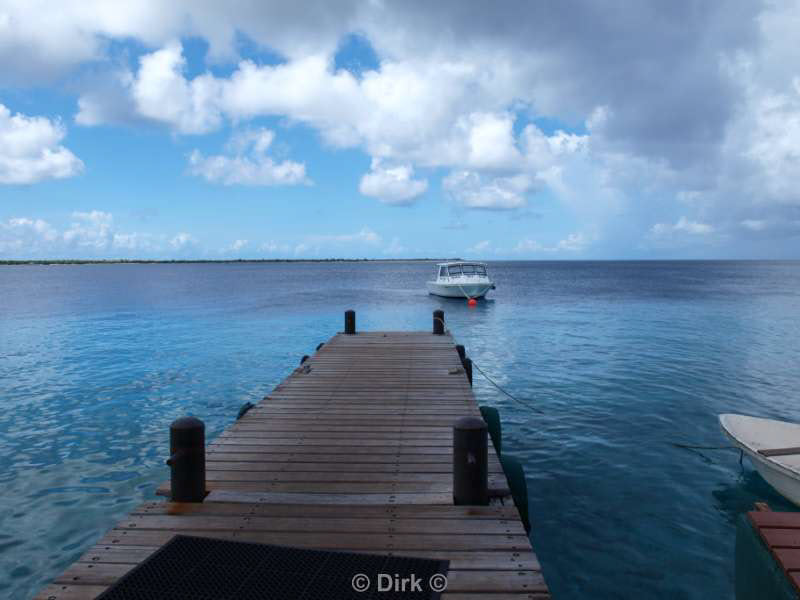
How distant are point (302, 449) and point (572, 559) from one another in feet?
12.6

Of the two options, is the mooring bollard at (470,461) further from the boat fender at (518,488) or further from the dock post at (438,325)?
the dock post at (438,325)

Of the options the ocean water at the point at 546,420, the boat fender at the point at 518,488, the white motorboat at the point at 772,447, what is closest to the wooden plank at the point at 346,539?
the boat fender at the point at 518,488

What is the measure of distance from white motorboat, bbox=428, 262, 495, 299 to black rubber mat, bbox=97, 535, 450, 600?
1573 inches

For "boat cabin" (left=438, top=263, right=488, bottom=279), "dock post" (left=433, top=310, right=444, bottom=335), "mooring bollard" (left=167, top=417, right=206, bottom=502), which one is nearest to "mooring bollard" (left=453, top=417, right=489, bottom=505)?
"mooring bollard" (left=167, top=417, right=206, bottom=502)

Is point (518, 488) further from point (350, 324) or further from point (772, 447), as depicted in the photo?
point (350, 324)

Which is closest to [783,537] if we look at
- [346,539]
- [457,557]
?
[457,557]

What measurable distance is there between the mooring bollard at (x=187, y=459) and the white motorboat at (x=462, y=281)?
128ft

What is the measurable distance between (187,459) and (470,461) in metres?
2.73

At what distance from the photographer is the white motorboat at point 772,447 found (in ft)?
25.1

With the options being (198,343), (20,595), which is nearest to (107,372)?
(198,343)

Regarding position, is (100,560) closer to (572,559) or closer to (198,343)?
(572,559)

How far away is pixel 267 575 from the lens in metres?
3.87

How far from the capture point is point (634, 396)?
1451cm

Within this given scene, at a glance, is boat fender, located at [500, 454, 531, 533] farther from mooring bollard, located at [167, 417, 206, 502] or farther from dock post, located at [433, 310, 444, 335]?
dock post, located at [433, 310, 444, 335]
